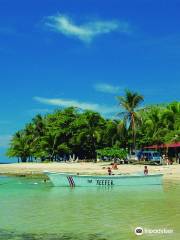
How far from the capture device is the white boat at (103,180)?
113 feet

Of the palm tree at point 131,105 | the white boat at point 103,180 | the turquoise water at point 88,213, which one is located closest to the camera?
the turquoise water at point 88,213

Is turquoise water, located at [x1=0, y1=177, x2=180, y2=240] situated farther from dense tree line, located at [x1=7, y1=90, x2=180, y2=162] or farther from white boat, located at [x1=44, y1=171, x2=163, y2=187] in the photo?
dense tree line, located at [x1=7, y1=90, x2=180, y2=162]

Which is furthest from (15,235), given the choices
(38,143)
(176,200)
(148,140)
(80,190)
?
(38,143)

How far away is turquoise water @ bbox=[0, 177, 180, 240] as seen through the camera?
52.9 feet

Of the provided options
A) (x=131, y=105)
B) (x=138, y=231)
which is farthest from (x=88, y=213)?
(x=131, y=105)

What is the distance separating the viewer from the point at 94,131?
230 ft

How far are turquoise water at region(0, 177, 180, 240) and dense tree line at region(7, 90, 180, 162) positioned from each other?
2746 centimetres

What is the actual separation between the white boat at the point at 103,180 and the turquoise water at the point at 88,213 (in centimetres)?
Result: 123

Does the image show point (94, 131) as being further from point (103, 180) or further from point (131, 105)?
point (103, 180)

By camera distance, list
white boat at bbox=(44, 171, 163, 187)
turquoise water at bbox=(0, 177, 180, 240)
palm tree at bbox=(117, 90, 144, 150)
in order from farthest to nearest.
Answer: palm tree at bbox=(117, 90, 144, 150)
white boat at bbox=(44, 171, 163, 187)
turquoise water at bbox=(0, 177, 180, 240)

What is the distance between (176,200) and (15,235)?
1255 cm

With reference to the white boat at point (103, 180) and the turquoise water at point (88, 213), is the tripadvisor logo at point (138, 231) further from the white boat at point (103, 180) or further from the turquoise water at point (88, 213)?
the white boat at point (103, 180)

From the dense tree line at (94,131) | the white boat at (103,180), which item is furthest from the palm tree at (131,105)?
the white boat at (103,180)

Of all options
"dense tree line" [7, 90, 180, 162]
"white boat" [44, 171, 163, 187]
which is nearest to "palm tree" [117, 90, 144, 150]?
"dense tree line" [7, 90, 180, 162]
